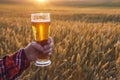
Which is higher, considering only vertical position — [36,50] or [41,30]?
[41,30]

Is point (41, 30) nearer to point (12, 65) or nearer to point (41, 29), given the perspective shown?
point (41, 29)

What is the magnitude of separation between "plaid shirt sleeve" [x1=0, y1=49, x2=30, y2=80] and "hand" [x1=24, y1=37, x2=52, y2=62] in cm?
4

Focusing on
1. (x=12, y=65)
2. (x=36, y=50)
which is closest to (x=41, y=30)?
(x=36, y=50)

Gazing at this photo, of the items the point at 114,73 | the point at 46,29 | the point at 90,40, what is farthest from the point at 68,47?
the point at 46,29

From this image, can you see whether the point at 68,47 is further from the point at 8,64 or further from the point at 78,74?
the point at 8,64

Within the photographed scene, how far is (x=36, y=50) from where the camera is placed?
245 centimetres

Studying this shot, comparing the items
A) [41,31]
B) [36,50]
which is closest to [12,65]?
[36,50]

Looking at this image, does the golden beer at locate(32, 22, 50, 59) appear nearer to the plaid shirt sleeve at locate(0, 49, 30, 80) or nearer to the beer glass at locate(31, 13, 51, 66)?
the beer glass at locate(31, 13, 51, 66)

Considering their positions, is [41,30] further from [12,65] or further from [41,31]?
[12,65]

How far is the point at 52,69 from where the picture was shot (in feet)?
12.1

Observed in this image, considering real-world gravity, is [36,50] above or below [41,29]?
below

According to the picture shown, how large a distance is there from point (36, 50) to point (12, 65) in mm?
212

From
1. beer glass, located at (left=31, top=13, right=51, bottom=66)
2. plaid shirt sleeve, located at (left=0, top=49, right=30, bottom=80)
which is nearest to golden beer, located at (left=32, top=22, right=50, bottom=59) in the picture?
beer glass, located at (left=31, top=13, right=51, bottom=66)

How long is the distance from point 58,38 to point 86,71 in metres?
1.69
